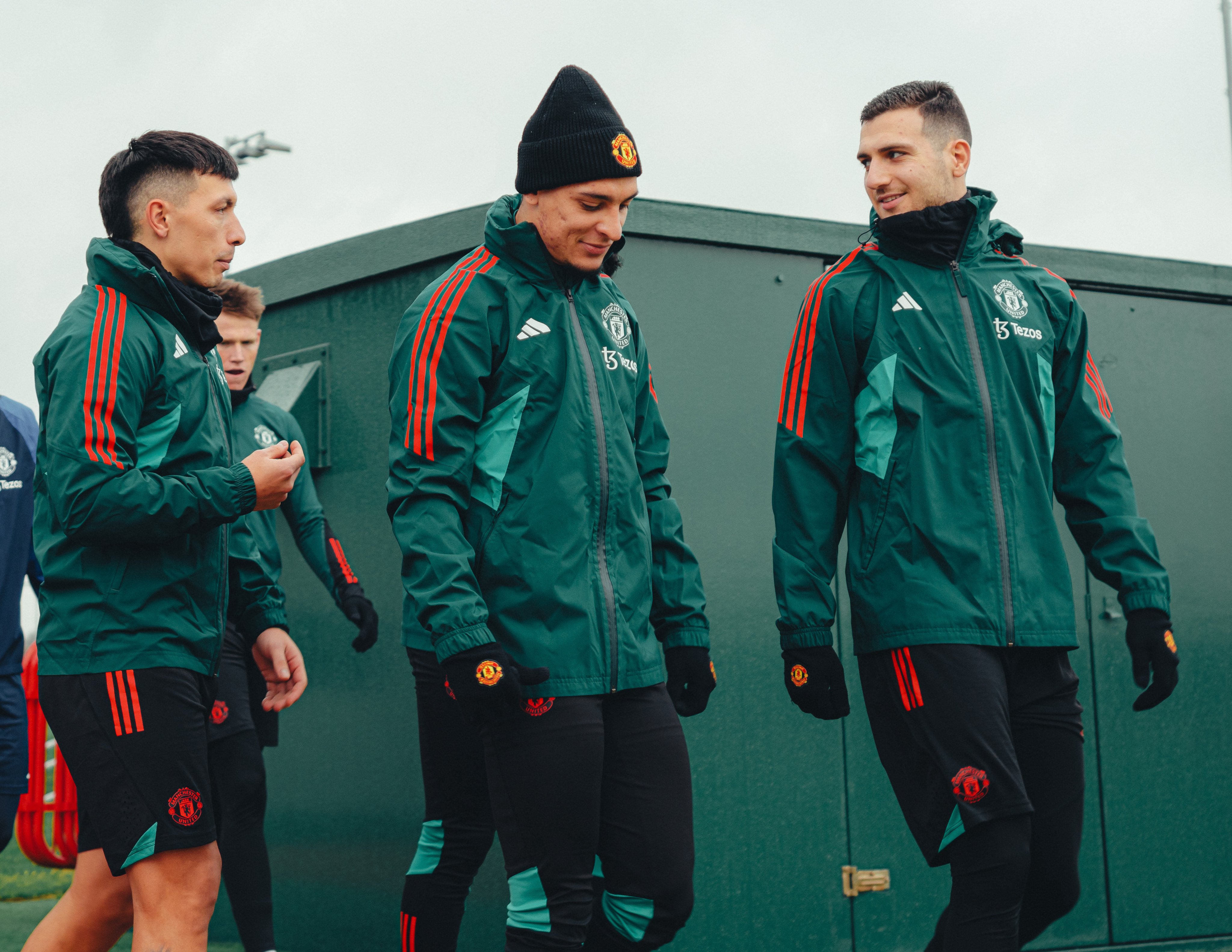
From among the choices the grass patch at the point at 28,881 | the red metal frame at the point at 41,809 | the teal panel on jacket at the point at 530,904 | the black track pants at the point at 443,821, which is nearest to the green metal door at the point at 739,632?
the black track pants at the point at 443,821

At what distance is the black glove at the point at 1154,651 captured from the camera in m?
2.81

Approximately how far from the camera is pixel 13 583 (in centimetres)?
362

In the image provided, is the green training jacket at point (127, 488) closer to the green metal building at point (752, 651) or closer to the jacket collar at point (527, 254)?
the jacket collar at point (527, 254)

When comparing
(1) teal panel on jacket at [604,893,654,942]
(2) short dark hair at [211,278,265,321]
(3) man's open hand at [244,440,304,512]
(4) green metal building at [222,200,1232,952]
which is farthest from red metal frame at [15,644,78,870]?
(1) teal panel on jacket at [604,893,654,942]

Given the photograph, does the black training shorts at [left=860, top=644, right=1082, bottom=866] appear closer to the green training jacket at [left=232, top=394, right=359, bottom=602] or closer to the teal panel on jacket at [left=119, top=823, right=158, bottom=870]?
the teal panel on jacket at [left=119, top=823, right=158, bottom=870]

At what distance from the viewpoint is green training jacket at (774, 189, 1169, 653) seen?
2.69 meters

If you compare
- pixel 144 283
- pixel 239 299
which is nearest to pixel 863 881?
pixel 239 299

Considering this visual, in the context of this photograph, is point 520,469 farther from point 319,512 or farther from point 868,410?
point 319,512

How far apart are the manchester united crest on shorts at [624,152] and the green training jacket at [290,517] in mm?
1950

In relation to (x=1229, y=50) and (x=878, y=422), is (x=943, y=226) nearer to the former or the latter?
(x=878, y=422)

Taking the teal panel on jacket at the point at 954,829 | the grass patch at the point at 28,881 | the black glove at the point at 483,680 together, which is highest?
the black glove at the point at 483,680

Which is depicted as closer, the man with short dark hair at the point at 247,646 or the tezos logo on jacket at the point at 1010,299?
the tezos logo on jacket at the point at 1010,299

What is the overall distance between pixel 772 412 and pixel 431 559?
7.52ft

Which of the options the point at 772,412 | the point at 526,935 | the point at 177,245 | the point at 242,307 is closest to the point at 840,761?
the point at 772,412
